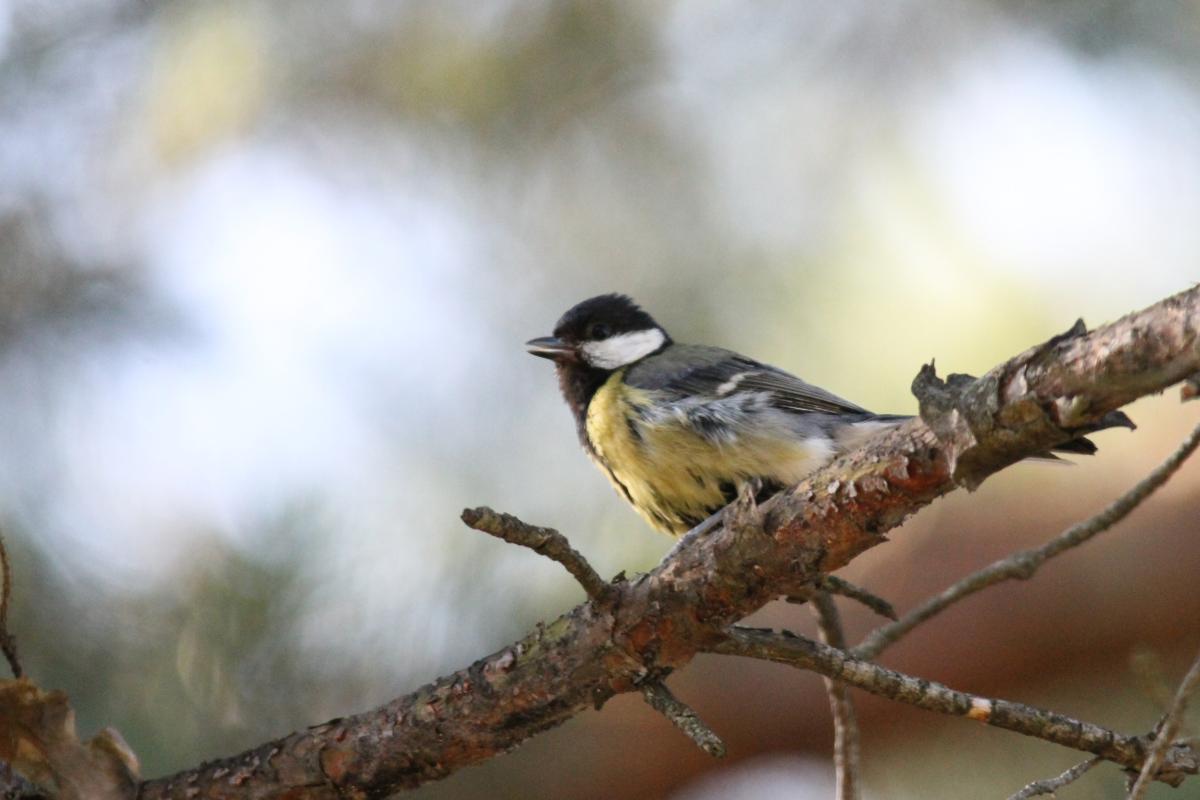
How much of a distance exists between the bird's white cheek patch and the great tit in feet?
0.55

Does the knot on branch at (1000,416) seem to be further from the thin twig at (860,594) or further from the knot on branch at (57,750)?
the knot on branch at (57,750)

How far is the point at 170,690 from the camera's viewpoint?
2602mm

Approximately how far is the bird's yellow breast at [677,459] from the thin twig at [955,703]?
96 centimetres

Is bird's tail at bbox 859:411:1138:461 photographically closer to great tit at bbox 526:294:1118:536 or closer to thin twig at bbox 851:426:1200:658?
thin twig at bbox 851:426:1200:658

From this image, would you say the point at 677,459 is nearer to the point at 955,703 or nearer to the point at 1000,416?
the point at 955,703

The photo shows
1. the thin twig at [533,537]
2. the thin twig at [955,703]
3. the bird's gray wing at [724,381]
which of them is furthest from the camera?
the bird's gray wing at [724,381]

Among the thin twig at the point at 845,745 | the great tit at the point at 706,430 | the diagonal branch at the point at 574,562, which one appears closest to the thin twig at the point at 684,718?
the diagonal branch at the point at 574,562

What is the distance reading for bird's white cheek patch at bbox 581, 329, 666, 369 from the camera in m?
3.54

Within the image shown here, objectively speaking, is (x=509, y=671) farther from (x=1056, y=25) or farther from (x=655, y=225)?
(x=1056, y=25)

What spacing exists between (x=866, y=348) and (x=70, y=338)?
6.61 ft

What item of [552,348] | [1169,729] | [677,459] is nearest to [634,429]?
[677,459]

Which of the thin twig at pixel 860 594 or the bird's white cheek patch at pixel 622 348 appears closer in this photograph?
the thin twig at pixel 860 594

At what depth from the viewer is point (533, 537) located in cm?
173

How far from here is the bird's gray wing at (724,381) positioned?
9.92ft
